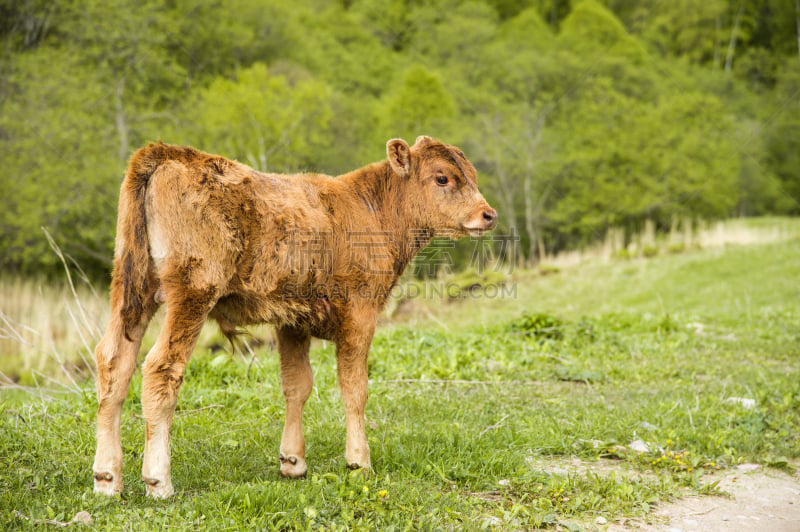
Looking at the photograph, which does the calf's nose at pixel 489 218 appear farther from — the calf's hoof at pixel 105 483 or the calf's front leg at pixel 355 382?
the calf's hoof at pixel 105 483

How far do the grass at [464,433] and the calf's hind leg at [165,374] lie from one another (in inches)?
10.6

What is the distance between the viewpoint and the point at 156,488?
4676mm

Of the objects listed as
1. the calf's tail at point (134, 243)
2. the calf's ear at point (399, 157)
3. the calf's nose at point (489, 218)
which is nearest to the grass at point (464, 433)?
the calf's tail at point (134, 243)

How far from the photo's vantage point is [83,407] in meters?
7.04

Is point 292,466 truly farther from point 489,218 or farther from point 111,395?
point 489,218

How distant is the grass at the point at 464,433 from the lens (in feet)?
15.4

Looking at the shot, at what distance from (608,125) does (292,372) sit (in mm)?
43210

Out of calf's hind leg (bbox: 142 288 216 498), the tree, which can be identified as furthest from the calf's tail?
the tree

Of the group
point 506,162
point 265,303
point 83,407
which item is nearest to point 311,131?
point 506,162

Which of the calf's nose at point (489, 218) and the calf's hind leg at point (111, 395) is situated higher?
the calf's nose at point (489, 218)

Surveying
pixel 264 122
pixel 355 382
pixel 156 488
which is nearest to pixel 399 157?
pixel 355 382

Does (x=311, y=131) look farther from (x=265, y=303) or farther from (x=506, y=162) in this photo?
(x=265, y=303)

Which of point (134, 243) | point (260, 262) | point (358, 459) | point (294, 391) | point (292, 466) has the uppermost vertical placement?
point (134, 243)

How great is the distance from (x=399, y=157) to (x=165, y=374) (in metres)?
2.80
